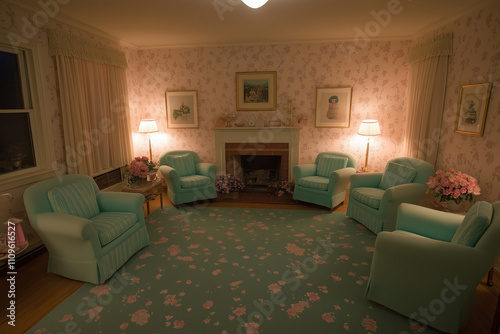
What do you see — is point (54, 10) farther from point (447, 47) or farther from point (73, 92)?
point (447, 47)

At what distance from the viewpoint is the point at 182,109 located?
559cm

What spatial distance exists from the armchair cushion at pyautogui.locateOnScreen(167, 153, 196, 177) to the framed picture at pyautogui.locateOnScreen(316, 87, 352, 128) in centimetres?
257

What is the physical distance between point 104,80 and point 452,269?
5035 millimetres

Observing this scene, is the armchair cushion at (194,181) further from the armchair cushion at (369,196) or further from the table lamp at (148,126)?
the armchair cushion at (369,196)

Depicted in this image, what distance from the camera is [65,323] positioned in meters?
2.21

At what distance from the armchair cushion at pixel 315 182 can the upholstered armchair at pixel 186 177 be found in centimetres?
160

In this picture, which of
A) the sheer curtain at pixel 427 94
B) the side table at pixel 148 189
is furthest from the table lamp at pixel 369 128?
the side table at pixel 148 189

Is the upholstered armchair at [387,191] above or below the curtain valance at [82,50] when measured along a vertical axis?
below

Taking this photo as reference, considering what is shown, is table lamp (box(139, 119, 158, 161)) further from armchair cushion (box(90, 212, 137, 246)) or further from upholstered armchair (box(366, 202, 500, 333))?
upholstered armchair (box(366, 202, 500, 333))

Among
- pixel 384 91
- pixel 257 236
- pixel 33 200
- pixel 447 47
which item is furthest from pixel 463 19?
pixel 33 200

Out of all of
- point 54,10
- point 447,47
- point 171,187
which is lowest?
point 171,187

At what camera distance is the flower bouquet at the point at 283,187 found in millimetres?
5204

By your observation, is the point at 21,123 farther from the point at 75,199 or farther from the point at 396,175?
the point at 396,175

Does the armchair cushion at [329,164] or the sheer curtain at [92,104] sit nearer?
the sheer curtain at [92,104]
